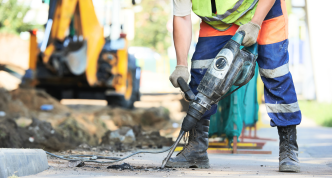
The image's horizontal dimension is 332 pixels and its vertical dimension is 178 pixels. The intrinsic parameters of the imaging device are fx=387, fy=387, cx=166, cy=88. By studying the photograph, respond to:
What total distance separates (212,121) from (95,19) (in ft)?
15.2

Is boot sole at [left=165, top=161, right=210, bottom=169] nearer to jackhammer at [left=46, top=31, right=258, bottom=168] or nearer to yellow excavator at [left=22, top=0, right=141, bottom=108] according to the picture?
jackhammer at [left=46, top=31, right=258, bottom=168]

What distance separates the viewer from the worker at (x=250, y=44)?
8.28 ft

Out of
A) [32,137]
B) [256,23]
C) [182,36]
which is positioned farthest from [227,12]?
[32,137]

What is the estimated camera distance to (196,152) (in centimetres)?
270

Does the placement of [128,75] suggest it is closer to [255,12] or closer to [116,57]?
[116,57]

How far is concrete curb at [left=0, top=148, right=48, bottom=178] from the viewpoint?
1873 mm

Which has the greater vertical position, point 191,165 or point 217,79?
point 217,79

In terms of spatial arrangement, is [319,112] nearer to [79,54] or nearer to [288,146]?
[79,54]

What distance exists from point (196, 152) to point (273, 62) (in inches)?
31.7

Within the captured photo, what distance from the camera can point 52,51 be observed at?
23.1 ft

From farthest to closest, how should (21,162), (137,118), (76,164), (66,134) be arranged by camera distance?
(137,118)
(66,134)
(76,164)
(21,162)

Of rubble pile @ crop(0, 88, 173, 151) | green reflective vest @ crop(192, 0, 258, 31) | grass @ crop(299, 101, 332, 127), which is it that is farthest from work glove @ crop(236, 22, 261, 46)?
grass @ crop(299, 101, 332, 127)

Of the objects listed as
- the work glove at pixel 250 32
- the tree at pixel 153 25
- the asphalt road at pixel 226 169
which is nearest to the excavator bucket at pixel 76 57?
the asphalt road at pixel 226 169

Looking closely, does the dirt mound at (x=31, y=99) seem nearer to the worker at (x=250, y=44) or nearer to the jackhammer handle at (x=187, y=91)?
the worker at (x=250, y=44)
